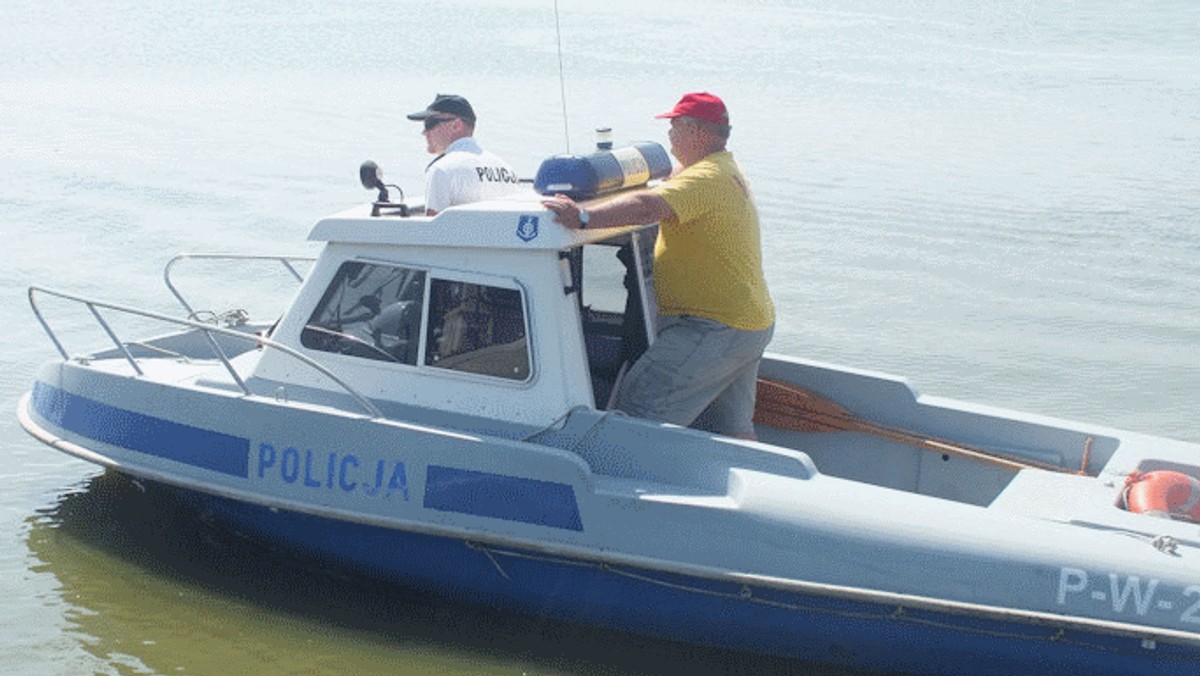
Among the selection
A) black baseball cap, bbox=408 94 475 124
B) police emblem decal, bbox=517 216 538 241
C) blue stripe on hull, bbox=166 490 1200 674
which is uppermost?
black baseball cap, bbox=408 94 475 124

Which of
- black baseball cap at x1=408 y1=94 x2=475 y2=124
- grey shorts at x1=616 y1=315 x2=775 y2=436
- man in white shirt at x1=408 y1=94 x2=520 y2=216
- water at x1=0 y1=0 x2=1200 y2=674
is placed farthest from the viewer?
black baseball cap at x1=408 y1=94 x2=475 y2=124

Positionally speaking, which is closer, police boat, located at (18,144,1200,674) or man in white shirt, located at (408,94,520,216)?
police boat, located at (18,144,1200,674)

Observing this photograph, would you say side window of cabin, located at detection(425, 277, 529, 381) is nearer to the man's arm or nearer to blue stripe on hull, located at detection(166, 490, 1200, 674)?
the man's arm

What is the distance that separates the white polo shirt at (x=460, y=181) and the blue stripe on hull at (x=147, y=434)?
1.43m

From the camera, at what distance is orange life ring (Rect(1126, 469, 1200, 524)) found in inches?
268

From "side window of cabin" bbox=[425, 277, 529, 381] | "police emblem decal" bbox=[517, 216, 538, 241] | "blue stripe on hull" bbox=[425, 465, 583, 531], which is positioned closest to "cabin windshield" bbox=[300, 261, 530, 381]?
"side window of cabin" bbox=[425, 277, 529, 381]

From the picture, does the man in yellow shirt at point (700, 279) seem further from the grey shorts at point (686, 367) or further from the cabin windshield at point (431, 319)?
the cabin windshield at point (431, 319)

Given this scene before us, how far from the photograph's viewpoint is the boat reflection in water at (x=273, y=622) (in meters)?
7.31

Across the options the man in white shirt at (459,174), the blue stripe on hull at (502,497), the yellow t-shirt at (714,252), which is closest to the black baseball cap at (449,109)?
the man in white shirt at (459,174)

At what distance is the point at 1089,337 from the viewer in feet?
44.0

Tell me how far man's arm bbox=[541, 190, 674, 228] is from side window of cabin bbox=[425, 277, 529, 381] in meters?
0.49

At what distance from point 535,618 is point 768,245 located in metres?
9.08

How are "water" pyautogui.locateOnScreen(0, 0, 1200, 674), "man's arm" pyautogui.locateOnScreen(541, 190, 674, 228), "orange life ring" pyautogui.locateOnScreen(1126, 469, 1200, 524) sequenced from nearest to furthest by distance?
"orange life ring" pyautogui.locateOnScreen(1126, 469, 1200, 524)
"man's arm" pyautogui.locateOnScreen(541, 190, 674, 228)
"water" pyautogui.locateOnScreen(0, 0, 1200, 674)

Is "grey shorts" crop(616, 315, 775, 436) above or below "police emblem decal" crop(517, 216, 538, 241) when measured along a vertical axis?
below
